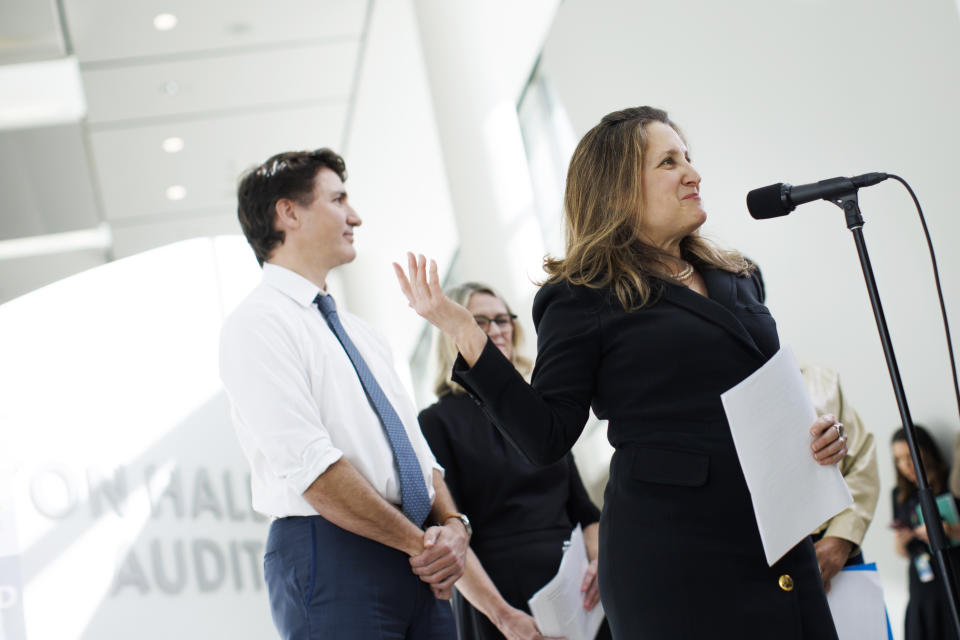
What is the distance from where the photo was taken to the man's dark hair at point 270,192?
236cm

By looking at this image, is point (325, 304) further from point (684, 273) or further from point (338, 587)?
point (684, 273)

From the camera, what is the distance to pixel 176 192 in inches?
297

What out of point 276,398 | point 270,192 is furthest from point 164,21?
point 276,398

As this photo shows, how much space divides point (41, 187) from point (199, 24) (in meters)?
1.98

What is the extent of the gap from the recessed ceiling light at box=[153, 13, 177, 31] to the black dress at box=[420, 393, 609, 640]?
4.12 m

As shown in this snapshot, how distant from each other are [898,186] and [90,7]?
4.83 meters

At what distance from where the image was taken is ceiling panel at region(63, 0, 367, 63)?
5750 mm

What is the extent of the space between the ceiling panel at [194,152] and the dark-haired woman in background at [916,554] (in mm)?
5303

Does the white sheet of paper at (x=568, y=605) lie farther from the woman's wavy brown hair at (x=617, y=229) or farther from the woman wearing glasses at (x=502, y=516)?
the woman's wavy brown hair at (x=617, y=229)

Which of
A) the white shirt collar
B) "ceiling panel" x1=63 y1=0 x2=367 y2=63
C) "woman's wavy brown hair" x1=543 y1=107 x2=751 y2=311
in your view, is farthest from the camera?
"ceiling panel" x1=63 y1=0 x2=367 y2=63

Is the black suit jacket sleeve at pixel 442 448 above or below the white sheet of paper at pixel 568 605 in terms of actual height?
above

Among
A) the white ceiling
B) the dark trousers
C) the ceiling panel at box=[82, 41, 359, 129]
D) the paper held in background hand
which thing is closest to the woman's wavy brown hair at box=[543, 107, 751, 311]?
the paper held in background hand

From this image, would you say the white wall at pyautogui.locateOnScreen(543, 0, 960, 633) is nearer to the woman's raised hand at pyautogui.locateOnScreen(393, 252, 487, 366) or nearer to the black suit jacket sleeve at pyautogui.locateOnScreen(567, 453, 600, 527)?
the black suit jacket sleeve at pyautogui.locateOnScreen(567, 453, 600, 527)

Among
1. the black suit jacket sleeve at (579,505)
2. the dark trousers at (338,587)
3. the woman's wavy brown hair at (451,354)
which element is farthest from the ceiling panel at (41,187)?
the dark trousers at (338,587)
